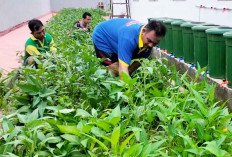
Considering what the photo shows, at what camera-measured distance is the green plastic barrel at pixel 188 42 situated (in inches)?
241

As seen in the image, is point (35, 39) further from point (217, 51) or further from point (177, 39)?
point (177, 39)

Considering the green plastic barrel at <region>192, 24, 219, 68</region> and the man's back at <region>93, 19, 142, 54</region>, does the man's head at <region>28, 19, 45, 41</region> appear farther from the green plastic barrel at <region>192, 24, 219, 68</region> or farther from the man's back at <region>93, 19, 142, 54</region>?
the green plastic barrel at <region>192, 24, 219, 68</region>

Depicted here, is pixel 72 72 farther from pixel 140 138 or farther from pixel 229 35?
pixel 229 35

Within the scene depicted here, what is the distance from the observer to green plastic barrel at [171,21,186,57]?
677 cm

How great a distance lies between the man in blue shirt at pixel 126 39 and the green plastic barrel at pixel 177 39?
249cm

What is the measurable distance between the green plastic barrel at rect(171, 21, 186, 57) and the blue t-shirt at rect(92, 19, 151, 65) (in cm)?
257

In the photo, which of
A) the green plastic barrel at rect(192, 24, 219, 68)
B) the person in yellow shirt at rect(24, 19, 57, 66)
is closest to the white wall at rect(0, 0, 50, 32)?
the person in yellow shirt at rect(24, 19, 57, 66)

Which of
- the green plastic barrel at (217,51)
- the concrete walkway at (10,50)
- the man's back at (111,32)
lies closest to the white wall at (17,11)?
the concrete walkway at (10,50)

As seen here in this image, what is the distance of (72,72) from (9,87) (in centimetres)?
88

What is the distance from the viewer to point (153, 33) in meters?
3.47

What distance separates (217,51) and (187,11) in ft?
12.0

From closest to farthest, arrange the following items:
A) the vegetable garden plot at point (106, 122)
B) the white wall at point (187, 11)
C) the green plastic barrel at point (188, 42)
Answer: the vegetable garden plot at point (106, 122) < the green plastic barrel at point (188, 42) < the white wall at point (187, 11)

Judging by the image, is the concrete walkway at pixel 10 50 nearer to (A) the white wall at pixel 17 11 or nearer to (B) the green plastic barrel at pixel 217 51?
(A) the white wall at pixel 17 11

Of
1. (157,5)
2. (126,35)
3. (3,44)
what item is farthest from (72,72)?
(3,44)
